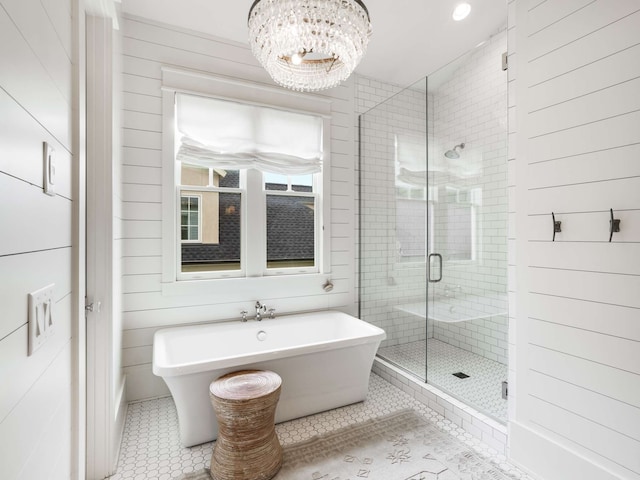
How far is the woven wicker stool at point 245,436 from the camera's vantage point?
5.92ft

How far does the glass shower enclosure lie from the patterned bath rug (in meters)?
0.77

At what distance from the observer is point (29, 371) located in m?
0.73

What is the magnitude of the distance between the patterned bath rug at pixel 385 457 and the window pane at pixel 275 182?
212 centimetres

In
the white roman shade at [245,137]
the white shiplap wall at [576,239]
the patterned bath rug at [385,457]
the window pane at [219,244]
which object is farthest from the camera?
the window pane at [219,244]

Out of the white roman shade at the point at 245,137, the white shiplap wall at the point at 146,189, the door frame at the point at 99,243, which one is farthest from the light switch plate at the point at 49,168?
the white roman shade at the point at 245,137

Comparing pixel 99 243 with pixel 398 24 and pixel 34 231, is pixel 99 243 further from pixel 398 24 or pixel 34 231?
pixel 398 24

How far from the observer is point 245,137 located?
3.04 metres

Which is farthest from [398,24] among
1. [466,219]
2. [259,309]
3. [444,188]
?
[259,309]

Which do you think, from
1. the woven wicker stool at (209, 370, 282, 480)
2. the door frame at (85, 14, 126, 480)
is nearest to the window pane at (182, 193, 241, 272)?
the door frame at (85, 14, 126, 480)

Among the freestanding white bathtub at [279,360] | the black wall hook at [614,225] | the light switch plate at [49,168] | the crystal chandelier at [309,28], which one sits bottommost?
the freestanding white bathtub at [279,360]

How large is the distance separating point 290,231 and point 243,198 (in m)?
0.56

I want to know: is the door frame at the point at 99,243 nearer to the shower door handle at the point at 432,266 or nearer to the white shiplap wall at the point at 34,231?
the white shiplap wall at the point at 34,231

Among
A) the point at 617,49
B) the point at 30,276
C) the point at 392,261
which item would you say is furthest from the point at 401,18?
the point at 30,276

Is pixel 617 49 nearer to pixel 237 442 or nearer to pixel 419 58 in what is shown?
pixel 419 58
